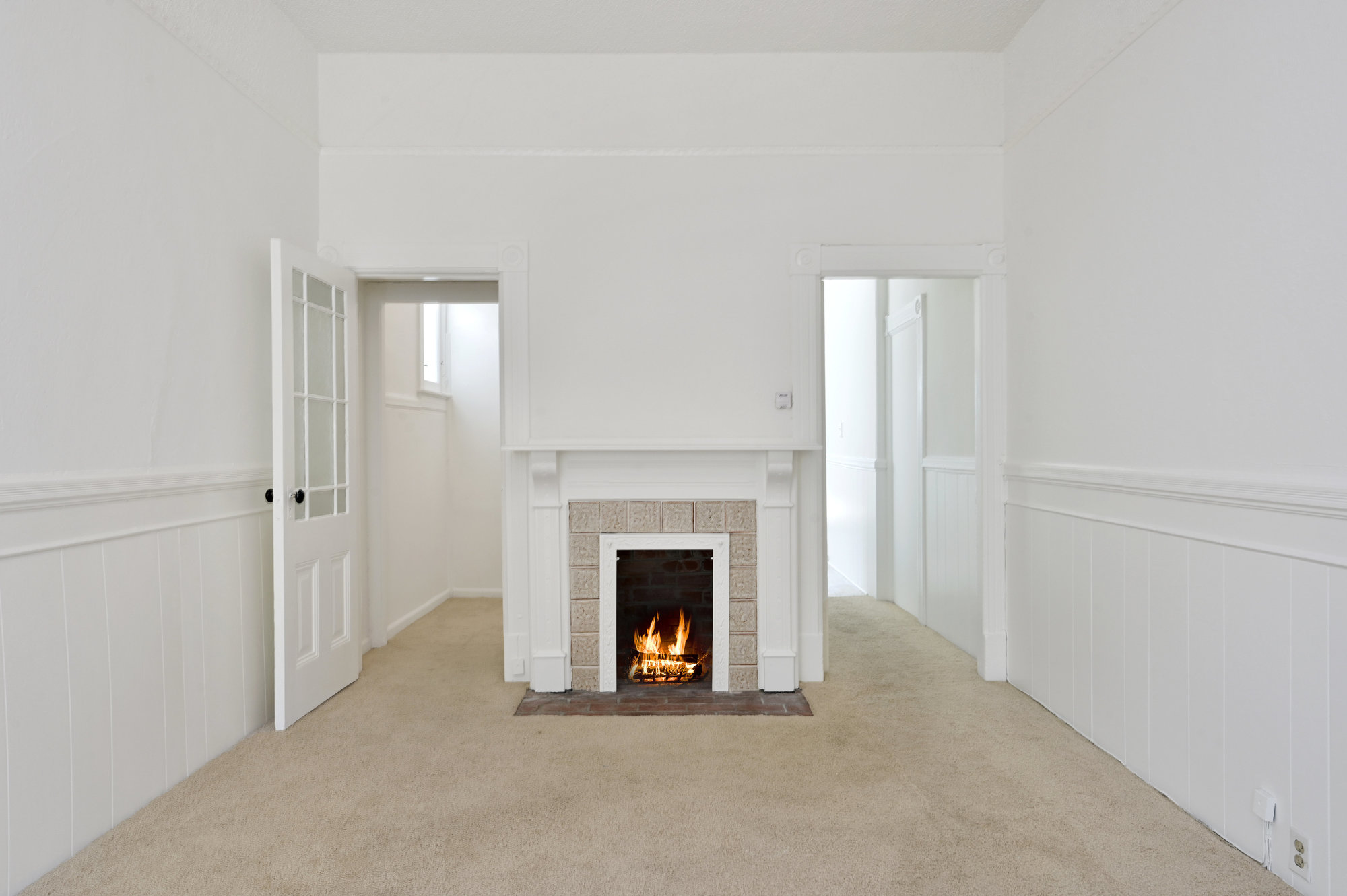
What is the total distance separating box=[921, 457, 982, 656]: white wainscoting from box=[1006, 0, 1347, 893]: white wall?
0.64 meters

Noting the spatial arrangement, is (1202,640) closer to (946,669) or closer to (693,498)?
(946,669)

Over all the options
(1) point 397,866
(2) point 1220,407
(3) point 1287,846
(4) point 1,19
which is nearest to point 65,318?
(4) point 1,19

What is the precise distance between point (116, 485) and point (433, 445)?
9.53 ft

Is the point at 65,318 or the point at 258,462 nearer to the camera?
the point at 65,318

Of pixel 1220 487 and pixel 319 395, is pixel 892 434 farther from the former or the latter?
pixel 319 395

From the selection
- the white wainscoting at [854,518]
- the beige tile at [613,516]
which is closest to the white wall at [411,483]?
the beige tile at [613,516]

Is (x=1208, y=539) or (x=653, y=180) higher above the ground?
(x=653, y=180)

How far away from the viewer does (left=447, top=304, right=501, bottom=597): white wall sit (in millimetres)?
5414

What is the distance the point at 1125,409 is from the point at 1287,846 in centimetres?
134

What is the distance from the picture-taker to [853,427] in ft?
19.8

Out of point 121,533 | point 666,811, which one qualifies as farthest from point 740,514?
point 121,533

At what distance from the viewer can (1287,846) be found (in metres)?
1.90

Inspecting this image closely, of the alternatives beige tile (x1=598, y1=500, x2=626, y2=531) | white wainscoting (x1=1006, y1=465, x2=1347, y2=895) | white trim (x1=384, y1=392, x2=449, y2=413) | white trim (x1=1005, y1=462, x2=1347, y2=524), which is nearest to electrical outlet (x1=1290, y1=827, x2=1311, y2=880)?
white wainscoting (x1=1006, y1=465, x2=1347, y2=895)

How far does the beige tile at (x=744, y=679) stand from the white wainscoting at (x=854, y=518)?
228 cm
